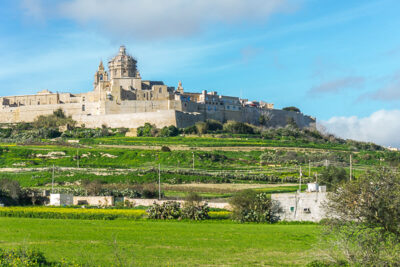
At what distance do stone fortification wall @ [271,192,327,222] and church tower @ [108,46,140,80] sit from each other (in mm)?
63150

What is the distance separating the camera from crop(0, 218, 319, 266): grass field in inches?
616

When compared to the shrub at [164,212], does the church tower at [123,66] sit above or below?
above

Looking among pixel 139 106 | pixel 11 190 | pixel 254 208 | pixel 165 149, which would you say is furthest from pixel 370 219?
pixel 139 106

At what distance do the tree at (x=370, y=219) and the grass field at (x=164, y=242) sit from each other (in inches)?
56.8

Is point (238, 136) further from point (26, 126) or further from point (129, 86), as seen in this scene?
point (26, 126)

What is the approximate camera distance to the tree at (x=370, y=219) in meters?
12.5

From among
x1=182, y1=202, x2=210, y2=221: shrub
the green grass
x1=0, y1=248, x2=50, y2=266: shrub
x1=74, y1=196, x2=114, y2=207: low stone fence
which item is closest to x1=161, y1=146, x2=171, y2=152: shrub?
the green grass

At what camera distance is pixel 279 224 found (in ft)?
88.5

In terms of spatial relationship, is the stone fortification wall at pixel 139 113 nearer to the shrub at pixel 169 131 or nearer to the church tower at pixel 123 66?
the shrub at pixel 169 131

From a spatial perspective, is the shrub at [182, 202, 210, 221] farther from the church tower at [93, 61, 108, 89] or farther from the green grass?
the church tower at [93, 61, 108, 89]

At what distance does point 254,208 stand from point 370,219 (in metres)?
15.3

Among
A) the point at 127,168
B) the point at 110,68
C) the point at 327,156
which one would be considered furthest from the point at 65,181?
the point at 110,68

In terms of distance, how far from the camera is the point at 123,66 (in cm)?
9050

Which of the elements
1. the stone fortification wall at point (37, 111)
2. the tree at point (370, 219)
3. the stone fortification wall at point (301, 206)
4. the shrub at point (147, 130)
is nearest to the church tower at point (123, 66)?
the stone fortification wall at point (37, 111)
